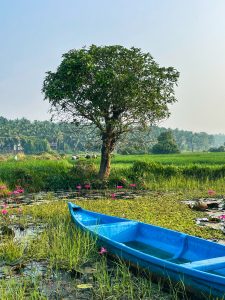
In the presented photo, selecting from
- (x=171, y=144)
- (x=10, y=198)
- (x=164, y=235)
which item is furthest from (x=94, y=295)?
(x=171, y=144)

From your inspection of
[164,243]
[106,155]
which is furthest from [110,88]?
[164,243]

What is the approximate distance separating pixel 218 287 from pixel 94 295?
1668 millimetres

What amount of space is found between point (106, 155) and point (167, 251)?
427 inches

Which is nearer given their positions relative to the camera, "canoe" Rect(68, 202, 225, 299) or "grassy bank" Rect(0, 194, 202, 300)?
"canoe" Rect(68, 202, 225, 299)

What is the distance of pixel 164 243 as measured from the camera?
7098mm

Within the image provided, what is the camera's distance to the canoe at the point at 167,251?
480cm

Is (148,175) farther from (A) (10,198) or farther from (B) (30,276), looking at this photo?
(B) (30,276)

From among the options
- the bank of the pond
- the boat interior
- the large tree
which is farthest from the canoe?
the large tree

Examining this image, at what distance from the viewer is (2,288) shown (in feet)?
16.8

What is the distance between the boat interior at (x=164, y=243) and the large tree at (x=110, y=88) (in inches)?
321

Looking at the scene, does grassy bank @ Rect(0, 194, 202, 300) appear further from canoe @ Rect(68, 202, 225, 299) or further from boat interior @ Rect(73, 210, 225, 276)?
boat interior @ Rect(73, 210, 225, 276)

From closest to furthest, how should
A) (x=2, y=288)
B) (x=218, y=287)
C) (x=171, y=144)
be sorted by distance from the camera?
1. (x=218, y=287)
2. (x=2, y=288)
3. (x=171, y=144)

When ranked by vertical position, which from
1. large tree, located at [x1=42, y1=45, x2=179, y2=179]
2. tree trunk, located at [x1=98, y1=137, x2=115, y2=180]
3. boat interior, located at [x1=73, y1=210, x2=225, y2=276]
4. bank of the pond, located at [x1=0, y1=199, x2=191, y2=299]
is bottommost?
bank of the pond, located at [x1=0, y1=199, x2=191, y2=299]

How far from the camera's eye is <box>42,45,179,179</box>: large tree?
16.1 m
